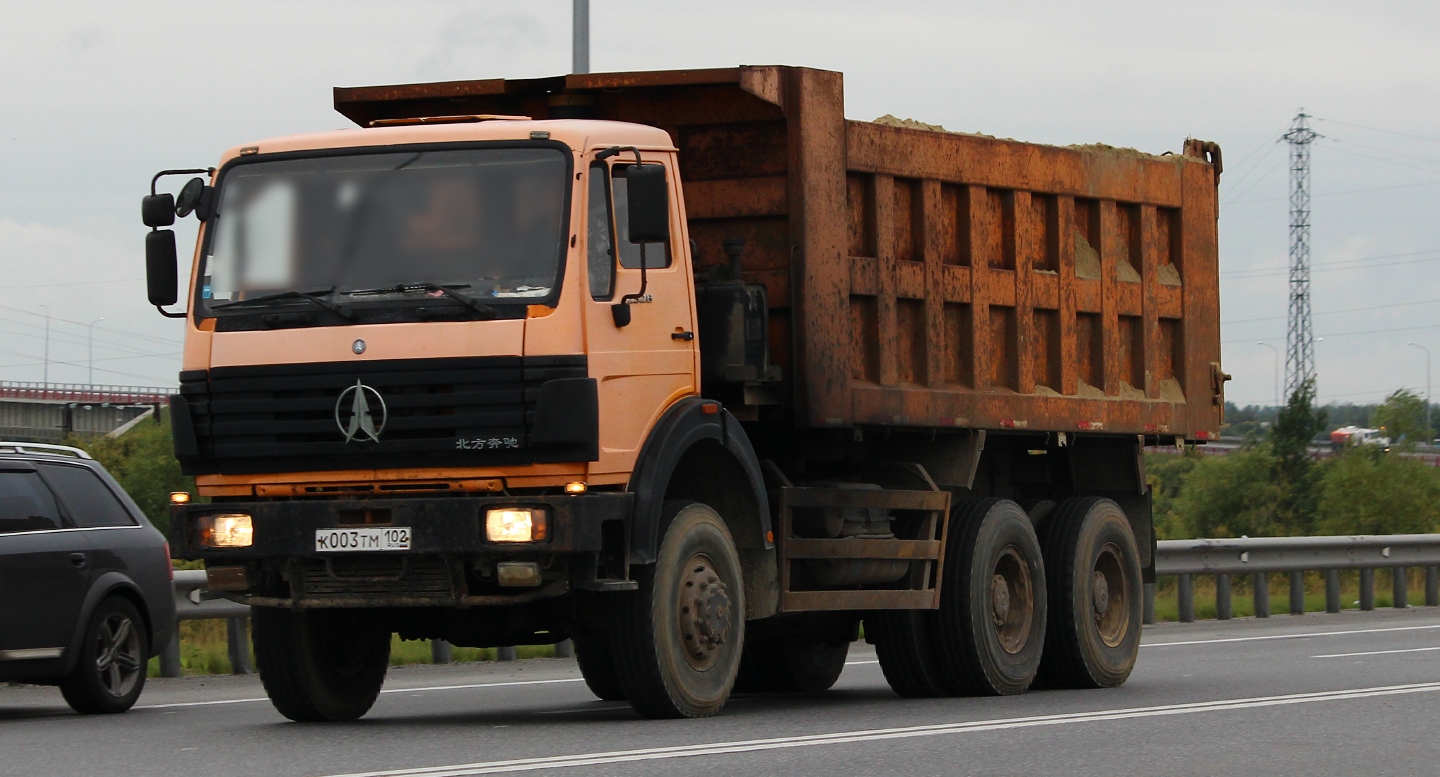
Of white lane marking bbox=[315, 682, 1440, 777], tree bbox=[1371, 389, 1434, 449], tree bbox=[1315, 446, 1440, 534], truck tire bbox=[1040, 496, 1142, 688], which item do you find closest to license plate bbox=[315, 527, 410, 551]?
→ white lane marking bbox=[315, 682, 1440, 777]

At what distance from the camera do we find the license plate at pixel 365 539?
9898mm

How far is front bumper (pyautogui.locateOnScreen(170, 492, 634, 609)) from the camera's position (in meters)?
9.79

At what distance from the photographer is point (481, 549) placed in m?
9.78

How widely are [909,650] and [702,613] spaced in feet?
8.88

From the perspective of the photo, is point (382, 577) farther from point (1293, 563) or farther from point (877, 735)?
point (1293, 563)

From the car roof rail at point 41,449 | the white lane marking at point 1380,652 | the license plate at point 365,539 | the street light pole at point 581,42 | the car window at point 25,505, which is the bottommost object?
the white lane marking at point 1380,652

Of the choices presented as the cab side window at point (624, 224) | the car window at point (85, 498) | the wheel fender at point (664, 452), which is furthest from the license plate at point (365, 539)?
the car window at point (85, 498)

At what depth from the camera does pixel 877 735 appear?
31.4 feet

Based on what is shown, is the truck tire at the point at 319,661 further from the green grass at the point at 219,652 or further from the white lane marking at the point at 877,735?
the green grass at the point at 219,652

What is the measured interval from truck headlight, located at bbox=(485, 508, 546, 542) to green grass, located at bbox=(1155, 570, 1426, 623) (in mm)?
13866

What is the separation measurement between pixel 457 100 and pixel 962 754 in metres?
5.31

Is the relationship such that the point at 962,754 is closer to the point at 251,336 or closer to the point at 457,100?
the point at 251,336

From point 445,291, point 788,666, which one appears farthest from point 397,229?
point 788,666

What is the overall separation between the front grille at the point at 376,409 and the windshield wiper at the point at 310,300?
243mm
